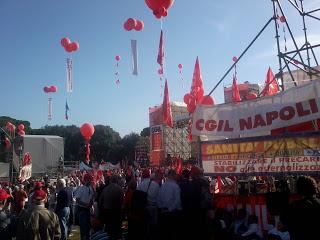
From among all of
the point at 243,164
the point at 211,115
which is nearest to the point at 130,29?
the point at 211,115

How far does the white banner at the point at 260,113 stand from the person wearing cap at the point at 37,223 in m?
4.51

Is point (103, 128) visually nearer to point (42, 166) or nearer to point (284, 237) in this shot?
point (42, 166)

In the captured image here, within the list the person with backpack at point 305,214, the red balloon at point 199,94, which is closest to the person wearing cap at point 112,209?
the person with backpack at point 305,214

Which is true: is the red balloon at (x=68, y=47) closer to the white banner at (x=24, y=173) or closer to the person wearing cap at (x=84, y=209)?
the white banner at (x=24, y=173)

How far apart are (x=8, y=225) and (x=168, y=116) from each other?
1388 cm

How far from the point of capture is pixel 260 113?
8500mm

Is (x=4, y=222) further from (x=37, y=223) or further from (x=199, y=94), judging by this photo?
(x=199, y=94)

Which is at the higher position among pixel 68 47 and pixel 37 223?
pixel 68 47

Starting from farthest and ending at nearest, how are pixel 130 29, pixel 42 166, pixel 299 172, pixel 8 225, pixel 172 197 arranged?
pixel 42 166, pixel 130 29, pixel 172 197, pixel 299 172, pixel 8 225

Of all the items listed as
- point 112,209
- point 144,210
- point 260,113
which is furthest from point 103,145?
point 260,113

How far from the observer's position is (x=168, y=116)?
19328mm

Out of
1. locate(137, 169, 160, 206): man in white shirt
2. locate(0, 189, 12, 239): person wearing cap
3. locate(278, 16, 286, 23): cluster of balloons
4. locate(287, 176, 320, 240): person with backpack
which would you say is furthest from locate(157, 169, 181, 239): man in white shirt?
locate(278, 16, 286, 23): cluster of balloons

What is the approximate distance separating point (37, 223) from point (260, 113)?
5290mm

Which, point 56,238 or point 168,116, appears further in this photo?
point 168,116
